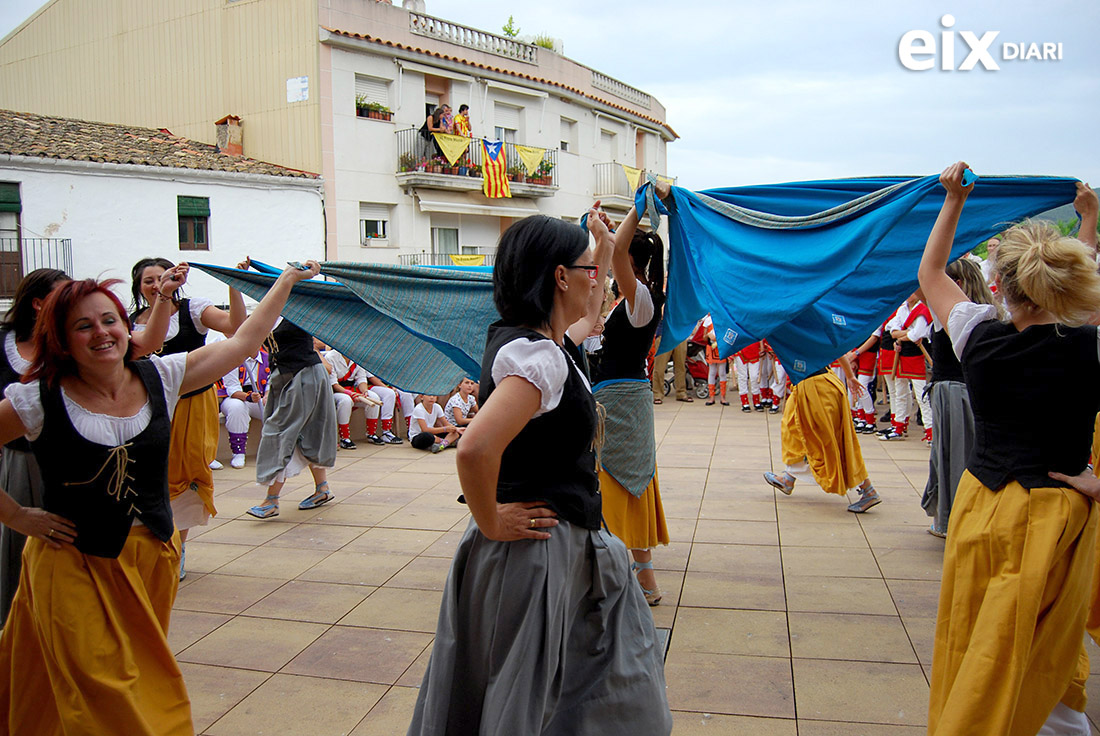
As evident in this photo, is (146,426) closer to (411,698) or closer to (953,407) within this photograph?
(411,698)

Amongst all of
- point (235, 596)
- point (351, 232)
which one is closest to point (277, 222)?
point (351, 232)

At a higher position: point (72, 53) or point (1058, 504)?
point (72, 53)

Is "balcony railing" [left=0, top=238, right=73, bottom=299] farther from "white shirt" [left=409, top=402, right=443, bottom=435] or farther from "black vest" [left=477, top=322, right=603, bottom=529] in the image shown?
"black vest" [left=477, top=322, right=603, bottom=529]

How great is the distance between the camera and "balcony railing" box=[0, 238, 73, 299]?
56.3ft

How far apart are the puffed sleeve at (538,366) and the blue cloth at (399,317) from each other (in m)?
2.12

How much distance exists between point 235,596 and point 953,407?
14.7ft

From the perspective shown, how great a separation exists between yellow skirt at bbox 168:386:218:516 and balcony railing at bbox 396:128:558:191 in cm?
1774

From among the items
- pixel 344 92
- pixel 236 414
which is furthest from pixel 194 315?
pixel 344 92

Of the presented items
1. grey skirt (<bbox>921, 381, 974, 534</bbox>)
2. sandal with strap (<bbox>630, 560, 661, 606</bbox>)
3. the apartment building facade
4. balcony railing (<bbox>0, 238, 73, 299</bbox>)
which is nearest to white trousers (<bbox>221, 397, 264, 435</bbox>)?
sandal with strap (<bbox>630, 560, 661, 606</bbox>)

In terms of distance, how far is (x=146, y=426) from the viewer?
8.95 feet

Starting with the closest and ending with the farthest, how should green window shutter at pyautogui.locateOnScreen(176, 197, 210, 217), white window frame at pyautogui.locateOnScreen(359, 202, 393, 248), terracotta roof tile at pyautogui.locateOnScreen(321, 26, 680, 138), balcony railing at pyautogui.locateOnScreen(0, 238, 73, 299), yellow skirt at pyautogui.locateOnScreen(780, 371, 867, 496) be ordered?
yellow skirt at pyautogui.locateOnScreen(780, 371, 867, 496)
balcony railing at pyautogui.locateOnScreen(0, 238, 73, 299)
green window shutter at pyautogui.locateOnScreen(176, 197, 210, 217)
terracotta roof tile at pyautogui.locateOnScreen(321, 26, 680, 138)
white window frame at pyautogui.locateOnScreen(359, 202, 393, 248)

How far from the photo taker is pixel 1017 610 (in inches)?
105

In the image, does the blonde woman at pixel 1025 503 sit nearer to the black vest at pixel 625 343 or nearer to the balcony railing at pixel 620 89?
the black vest at pixel 625 343

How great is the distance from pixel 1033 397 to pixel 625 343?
6.68ft
